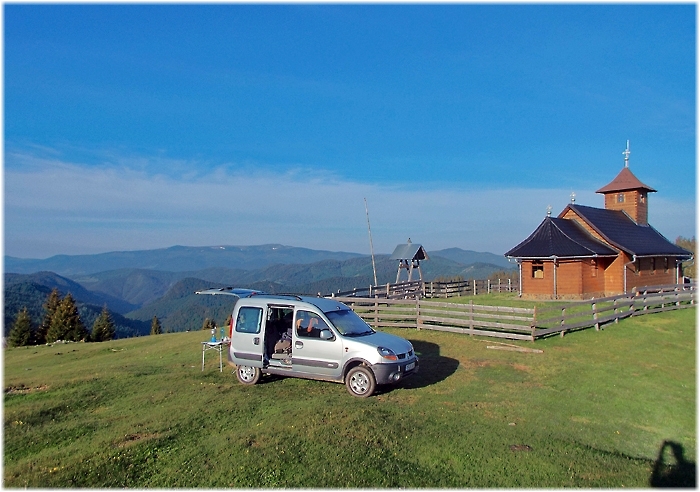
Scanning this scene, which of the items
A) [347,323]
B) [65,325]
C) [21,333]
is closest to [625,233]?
[347,323]

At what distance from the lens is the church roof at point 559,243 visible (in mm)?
30172

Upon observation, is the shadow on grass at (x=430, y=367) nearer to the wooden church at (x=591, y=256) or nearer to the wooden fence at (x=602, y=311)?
the wooden fence at (x=602, y=311)

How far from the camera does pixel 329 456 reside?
7.21 meters

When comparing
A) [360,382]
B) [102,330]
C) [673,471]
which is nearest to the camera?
[673,471]

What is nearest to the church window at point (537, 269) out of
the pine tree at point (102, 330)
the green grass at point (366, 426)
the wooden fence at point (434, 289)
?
the wooden fence at point (434, 289)

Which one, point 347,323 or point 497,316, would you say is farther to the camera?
point 497,316

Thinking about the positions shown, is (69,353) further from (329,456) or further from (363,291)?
(329,456)

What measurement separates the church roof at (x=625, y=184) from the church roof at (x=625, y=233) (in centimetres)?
179

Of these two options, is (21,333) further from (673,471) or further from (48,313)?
(673,471)

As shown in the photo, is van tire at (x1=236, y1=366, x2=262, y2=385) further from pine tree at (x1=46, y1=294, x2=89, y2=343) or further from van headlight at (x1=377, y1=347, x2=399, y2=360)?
pine tree at (x1=46, y1=294, x2=89, y2=343)

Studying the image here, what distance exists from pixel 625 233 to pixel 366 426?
103 feet

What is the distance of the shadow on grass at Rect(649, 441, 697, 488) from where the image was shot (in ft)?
22.6

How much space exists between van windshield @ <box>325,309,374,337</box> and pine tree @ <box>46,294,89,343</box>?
45.4m

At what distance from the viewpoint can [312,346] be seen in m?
11.1
